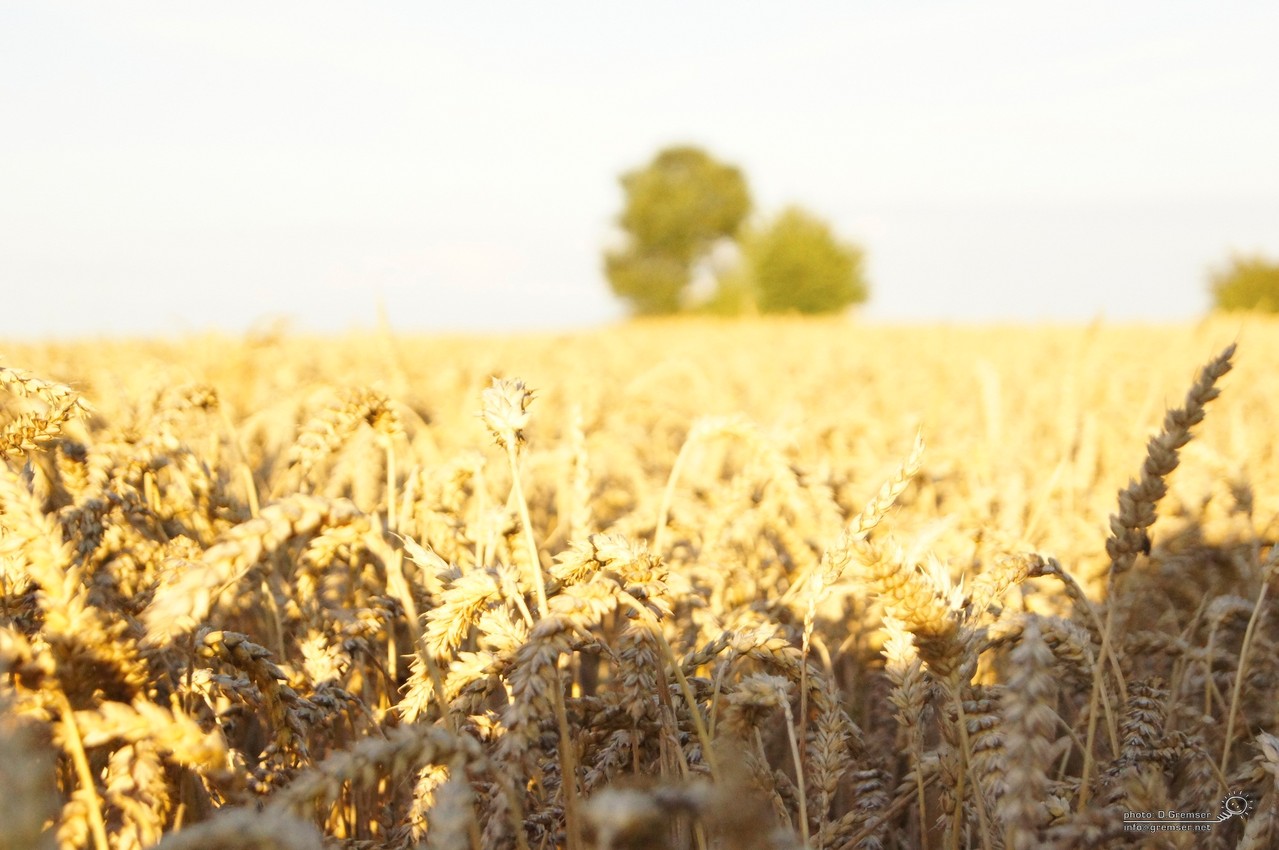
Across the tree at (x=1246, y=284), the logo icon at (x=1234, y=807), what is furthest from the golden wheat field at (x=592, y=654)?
the tree at (x=1246, y=284)

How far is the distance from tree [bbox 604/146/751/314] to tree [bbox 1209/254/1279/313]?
105 feet

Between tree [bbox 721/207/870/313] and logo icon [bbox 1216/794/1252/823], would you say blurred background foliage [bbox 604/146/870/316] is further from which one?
logo icon [bbox 1216/794/1252/823]

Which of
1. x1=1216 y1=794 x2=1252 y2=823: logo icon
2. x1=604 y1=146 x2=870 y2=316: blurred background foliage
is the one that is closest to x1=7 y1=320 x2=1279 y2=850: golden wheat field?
x1=1216 y1=794 x2=1252 y2=823: logo icon

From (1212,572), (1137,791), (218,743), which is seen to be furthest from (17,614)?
(1212,572)

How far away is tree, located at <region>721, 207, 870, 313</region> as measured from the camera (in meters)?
49.1

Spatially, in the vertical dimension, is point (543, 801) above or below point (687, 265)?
below

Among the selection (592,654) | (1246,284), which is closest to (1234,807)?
(592,654)

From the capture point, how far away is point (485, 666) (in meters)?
1.16

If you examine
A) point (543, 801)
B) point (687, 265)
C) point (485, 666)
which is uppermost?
point (687, 265)

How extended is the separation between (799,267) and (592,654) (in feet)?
161

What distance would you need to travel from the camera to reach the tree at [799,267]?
49.1 metres

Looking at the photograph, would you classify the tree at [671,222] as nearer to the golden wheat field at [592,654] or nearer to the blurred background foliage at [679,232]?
the blurred background foliage at [679,232]

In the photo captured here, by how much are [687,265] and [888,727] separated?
65.1 metres

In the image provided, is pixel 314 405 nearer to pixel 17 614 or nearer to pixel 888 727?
pixel 17 614
